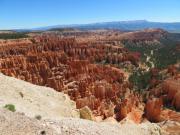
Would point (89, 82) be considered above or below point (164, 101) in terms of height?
above

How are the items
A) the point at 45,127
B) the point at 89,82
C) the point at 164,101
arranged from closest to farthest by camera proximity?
the point at 45,127
the point at 164,101
the point at 89,82

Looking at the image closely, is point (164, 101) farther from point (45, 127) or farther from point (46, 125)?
point (45, 127)

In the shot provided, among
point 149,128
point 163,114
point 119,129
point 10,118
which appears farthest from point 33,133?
point 163,114

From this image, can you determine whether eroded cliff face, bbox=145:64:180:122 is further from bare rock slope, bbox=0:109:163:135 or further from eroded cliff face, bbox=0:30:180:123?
bare rock slope, bbox=0:109:163:135

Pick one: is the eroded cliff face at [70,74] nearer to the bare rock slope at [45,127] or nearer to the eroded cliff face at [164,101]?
the eroded cliff face at [164,101]

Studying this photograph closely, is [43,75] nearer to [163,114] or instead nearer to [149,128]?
[163,114]

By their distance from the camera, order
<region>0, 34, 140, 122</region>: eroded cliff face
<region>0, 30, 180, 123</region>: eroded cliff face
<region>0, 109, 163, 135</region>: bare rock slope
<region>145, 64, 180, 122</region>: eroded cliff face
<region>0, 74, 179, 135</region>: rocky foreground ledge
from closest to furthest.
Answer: <region>0, 109, 163, 135</region>: bare rock slope < <region>0, 74, 179, 135</region>: rocky foreground ledge < <region>145, 64, 180, 122</region>: eroded cliff face < <region>0, 30, 180, 123</region>: eroded cliff face < <region>0, 34, 140, 122</region>: eroded cliff face

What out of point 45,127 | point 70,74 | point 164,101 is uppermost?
point 45,127

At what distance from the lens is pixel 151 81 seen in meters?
70.0

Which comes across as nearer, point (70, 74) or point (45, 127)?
point (45, 127)

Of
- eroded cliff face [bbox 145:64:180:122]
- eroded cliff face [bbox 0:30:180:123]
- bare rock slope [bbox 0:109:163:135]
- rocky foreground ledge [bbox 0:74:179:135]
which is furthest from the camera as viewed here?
eroded cliff face [bbox 0:30:180:123]

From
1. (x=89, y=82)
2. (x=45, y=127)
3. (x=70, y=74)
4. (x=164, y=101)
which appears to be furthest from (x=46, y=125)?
(x=70, y=74)

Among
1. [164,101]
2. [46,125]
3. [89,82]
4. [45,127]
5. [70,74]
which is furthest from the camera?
[70,74]

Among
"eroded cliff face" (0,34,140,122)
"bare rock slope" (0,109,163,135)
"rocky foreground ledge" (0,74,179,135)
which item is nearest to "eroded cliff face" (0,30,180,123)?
"eroded cliff face" (0,34,140,122)
